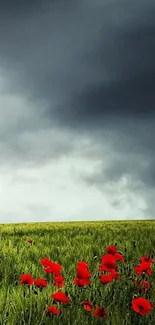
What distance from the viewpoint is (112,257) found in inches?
171

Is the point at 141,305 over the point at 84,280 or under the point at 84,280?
under

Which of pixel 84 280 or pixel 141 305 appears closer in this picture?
pixel 141 305

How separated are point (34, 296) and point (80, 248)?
157 inches

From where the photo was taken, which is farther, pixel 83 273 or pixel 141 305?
pixel 83 273

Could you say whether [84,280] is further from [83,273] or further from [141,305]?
[141,305]

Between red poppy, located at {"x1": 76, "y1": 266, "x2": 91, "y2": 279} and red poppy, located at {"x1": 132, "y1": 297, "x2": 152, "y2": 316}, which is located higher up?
red poppy, located at {"x1": 76, "y1": 266, "x2": 91, "y2": 279}

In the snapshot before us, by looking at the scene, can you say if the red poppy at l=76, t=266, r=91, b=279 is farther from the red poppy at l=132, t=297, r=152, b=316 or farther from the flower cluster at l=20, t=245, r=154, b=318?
the red poppy at l=132, t=297, r=152, b=316

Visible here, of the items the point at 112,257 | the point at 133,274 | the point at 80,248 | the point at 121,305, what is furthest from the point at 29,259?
the point at 112,257

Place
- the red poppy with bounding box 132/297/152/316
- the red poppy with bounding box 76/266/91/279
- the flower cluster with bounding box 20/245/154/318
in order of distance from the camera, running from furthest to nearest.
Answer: the red poppy with bounding box 76/266/91/279
the flower cluster with bounding box 20/245/154/318
the red poppy with bounding box 132/297/152/316

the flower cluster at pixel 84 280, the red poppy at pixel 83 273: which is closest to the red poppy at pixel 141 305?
the flower cluster at pixel 84 280

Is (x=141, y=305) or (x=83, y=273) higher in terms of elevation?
(x=83, y=273)

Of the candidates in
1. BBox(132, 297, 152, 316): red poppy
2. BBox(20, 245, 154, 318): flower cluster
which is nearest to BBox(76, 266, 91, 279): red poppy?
BBox(20, 245, 154, 318): flower cluster

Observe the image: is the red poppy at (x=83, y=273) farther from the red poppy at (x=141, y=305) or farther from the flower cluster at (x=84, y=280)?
the red poppy at (x=141, y=305)

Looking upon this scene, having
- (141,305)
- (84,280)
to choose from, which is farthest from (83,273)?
(141,305)
